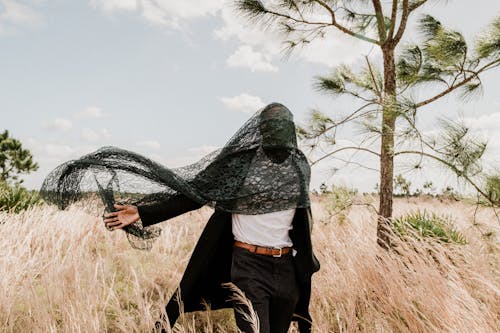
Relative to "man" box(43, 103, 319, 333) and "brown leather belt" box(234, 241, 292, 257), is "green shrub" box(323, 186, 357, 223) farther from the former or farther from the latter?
"brown leather belt" box(234, 241, 292, 257)

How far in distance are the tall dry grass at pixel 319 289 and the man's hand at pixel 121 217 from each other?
283mm

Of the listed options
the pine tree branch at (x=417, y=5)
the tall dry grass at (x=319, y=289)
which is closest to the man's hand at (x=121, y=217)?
the tall dry grass at (x=319, y=289)

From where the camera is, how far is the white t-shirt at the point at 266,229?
206cm

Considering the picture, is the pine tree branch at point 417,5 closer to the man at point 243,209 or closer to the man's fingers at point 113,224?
the man at point 243,209

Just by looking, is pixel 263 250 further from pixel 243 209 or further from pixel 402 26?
pixel 402 26

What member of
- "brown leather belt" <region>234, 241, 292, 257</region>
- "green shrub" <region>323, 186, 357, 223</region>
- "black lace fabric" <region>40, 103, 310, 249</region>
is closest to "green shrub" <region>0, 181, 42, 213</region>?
"green shrub" <region>323, 186, 357, 223</region>

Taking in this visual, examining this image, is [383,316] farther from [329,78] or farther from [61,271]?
[329,78]

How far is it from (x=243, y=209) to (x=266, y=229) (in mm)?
168

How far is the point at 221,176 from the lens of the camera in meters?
2.33

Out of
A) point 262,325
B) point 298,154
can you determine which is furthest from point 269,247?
point 298,154

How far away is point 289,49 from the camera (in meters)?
5.43

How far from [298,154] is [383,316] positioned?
4.97ft

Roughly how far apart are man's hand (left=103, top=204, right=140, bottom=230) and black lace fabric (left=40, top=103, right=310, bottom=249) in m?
0.05

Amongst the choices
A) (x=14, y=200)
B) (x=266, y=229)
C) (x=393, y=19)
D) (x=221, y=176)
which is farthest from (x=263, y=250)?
(x=14, y=200)
